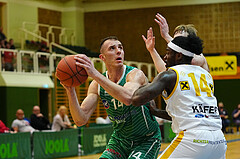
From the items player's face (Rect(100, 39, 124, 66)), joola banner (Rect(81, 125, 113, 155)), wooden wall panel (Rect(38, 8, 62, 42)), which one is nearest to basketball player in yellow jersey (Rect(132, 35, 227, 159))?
player's face (Rect(100, 39, 124, 66))

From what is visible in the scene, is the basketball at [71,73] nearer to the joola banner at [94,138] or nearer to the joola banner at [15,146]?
the joola banner at [15,146]

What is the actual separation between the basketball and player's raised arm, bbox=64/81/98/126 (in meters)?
0.14

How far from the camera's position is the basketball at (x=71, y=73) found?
3.98m

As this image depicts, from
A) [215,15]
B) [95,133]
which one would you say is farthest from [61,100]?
[215,15]

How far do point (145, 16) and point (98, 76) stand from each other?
23.6 metres

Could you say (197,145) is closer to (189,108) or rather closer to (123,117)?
(189,108)

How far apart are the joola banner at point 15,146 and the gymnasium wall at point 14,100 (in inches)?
214

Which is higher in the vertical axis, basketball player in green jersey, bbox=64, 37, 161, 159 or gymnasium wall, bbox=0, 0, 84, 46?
gymnasium wall, bbox=0, 0, 84, 46

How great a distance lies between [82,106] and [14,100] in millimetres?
12878

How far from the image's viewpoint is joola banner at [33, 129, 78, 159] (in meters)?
11.8

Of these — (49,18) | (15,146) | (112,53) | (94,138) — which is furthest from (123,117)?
(49,18)

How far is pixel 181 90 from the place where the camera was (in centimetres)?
339

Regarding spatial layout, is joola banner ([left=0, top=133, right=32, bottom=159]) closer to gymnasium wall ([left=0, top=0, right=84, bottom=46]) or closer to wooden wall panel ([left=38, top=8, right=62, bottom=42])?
gymnasium wall ([left=0, top=0, right=84, bottom=46])

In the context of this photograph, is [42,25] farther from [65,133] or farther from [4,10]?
[65,133]
